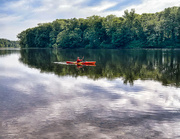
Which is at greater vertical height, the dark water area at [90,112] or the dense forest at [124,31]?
the dense forest at [124,31]

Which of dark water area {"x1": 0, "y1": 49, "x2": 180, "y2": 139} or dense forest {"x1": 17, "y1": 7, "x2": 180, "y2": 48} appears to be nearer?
dark water area {"x1": 0, "y1": 49, "x2": 180, "y2": 139}

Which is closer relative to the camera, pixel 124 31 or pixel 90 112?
pixel 90 112

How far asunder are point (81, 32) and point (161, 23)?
52.8 m

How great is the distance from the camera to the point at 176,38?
3703 inches

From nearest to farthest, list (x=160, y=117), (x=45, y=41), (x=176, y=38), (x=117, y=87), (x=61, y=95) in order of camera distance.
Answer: (x=160, y=117) < (x=61, y=95) < (x=117, y=87) < (x=176, y=38) < (x=45, y=41)

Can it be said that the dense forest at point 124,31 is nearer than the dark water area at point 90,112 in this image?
No

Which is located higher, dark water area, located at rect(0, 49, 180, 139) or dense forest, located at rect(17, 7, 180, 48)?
dense forest, located at rect(17, 7, 180, 48)

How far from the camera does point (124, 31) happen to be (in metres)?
110

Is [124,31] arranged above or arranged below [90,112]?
above

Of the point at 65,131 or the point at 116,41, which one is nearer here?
the point at 65,131

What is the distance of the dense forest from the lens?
94875 millimetres

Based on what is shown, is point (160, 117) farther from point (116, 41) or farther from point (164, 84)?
point (116, 41)

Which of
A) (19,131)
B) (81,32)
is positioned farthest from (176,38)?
(19,131)

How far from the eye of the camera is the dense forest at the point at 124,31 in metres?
94.9
